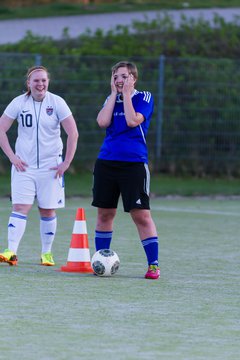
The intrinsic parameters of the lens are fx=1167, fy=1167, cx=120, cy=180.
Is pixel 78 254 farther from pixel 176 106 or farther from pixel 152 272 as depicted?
pixel 176 106

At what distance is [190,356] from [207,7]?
2941 centimetres

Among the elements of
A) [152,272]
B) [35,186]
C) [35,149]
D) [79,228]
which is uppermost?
[35,149]

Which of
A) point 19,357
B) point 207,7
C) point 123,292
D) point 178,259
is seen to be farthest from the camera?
point 207,7

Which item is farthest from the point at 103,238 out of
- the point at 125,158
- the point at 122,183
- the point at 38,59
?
the point at 38,59

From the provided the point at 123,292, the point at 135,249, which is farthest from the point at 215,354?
the point at 135,249

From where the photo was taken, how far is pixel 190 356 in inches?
269

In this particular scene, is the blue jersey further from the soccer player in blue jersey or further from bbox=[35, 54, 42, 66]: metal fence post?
bbox=[35, 54, 42, 66]: metal fence post

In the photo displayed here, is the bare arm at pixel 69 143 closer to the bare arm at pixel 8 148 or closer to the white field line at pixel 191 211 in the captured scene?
the bare arm at pixel 8 148

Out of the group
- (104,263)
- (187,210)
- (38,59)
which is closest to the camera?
(104,263)

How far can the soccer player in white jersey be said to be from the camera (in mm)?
10633

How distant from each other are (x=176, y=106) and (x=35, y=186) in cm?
1170

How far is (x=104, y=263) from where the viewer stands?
398 inches

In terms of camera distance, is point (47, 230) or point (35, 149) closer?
point (35, 149)

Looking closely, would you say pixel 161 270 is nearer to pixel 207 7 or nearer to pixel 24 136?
pixel 24 136
